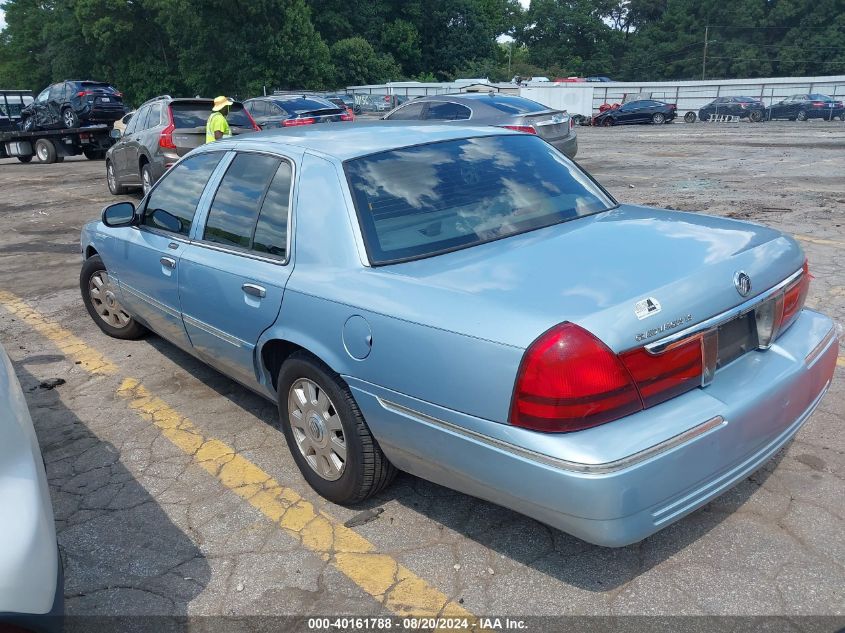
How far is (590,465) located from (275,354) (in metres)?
1.73

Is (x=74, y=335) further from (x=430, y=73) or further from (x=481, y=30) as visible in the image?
(x=481, y=30)

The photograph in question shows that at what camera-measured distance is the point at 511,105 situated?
12523 millimetres

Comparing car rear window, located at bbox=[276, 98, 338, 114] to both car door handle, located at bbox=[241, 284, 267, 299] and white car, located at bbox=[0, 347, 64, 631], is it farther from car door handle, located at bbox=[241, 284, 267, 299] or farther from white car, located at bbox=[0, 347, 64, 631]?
white car, located at bbox=[0, 347, 64, 631]

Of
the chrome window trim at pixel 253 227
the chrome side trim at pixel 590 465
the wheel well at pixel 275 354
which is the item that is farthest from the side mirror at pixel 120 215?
the chrome side trim at pixel 590 465

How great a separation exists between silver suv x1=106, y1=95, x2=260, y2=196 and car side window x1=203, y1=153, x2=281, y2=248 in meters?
8.13

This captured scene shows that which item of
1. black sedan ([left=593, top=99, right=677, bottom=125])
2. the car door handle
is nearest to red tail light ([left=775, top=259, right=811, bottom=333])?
the car door handle

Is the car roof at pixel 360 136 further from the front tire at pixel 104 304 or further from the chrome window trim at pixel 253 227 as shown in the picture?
the front tire at pixel 104 304

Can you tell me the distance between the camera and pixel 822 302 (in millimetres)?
5336

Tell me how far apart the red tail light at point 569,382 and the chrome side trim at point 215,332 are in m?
1.64

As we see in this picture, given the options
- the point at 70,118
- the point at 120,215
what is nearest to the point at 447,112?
the point at 120,215

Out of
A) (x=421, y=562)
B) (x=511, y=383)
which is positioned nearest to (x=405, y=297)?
(x=511, y=383)

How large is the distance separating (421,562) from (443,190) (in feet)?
5.26

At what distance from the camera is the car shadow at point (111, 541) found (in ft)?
8.85

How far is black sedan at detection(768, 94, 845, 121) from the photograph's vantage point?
34344 millimetres
